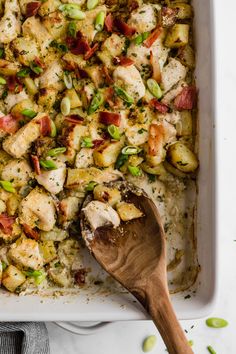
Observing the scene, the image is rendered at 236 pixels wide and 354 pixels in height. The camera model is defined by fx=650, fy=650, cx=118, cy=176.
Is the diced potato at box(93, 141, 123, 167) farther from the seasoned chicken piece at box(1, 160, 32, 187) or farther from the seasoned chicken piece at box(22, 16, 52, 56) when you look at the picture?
the seasoned chicken piece at box(22, 16, 52, 56)

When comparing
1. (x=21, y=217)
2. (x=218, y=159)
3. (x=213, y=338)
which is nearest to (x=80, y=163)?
(x=21, y=217)

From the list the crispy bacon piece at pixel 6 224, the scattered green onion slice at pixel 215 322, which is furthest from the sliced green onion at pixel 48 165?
the scattered green onion slice at pixel 215 322

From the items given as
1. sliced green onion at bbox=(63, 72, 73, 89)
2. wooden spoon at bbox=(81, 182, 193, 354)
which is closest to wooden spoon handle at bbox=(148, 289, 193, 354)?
wooden spoon at bbox=(81, 182, 193, 354)

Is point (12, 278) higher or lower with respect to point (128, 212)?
lower

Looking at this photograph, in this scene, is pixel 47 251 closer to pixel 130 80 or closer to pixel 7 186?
pixel 7 186

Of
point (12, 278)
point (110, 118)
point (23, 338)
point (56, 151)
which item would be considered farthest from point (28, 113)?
point (23, 338)

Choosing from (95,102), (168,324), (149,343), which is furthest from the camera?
(149,343)

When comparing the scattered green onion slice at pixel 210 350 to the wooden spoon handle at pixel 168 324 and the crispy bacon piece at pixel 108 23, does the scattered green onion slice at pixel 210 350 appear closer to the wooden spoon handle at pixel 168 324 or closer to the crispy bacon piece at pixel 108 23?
the wooden spoon handle at pixel 168 324

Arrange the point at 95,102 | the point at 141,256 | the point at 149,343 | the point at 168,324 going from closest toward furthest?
the point at 168,324, the point at 141,256, the point at 95,102, the point at 149,343
